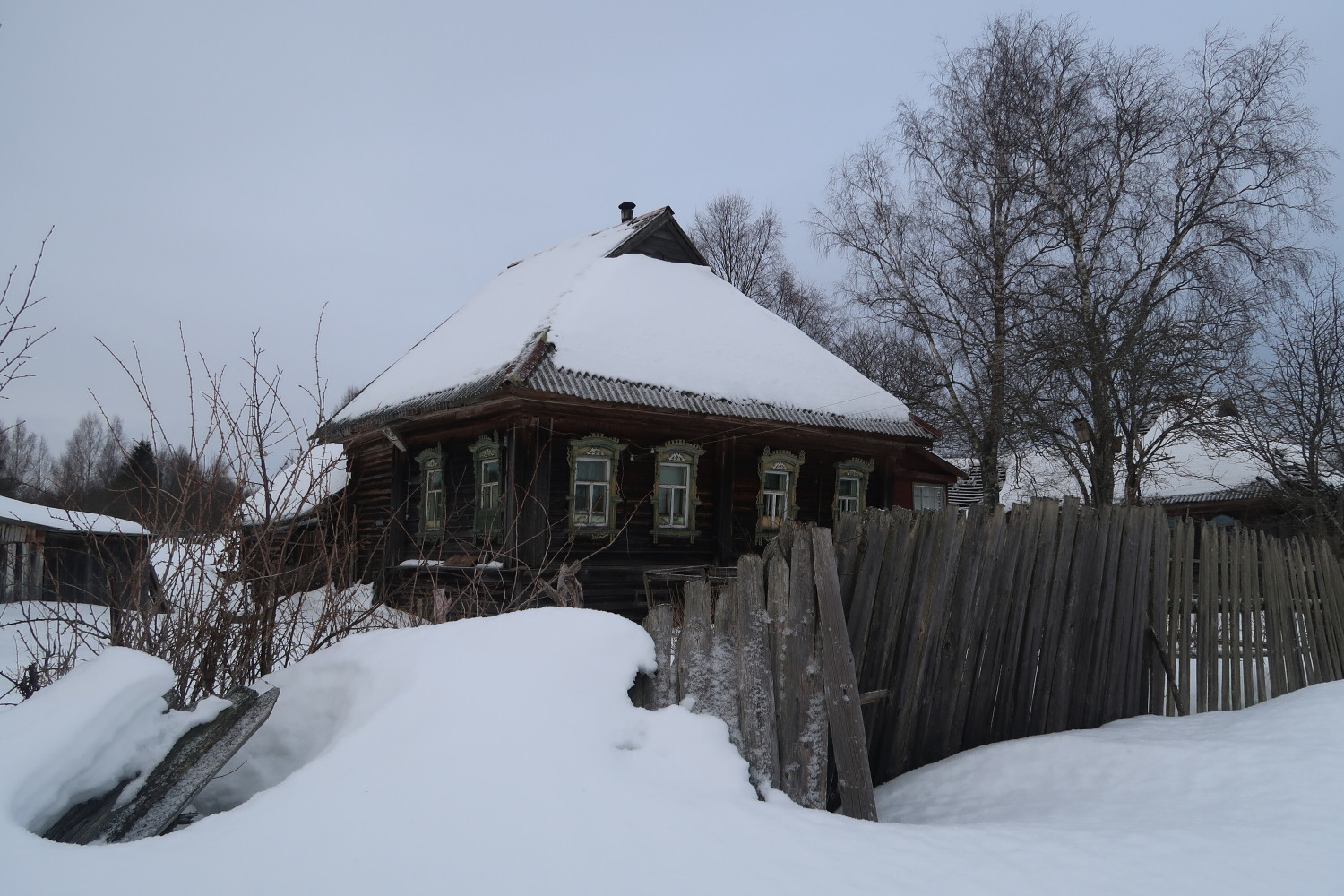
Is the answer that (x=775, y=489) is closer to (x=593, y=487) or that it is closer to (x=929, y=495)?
(x=593, y=487)

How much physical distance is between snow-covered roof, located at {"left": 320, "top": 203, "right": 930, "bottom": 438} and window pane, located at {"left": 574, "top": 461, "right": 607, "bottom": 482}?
129 centimetres

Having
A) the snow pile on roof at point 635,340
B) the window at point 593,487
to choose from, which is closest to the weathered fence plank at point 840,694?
the snow pile on roof at point 635,340

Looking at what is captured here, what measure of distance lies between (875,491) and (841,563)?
1066cm

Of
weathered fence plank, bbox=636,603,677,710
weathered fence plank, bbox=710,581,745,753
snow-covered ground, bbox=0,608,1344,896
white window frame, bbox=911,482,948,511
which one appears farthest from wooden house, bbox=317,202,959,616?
white window frame, bbox=911,482,948,511

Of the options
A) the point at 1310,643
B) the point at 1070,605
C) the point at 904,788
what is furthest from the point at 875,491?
the point at 904,788

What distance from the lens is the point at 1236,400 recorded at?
1300cm

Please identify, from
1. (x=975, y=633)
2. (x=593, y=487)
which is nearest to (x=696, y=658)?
(x=975, y=633)

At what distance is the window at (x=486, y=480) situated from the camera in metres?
11.1

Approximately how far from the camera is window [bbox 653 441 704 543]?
38.0 feet

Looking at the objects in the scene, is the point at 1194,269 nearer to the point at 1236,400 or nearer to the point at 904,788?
the point at 1236,400

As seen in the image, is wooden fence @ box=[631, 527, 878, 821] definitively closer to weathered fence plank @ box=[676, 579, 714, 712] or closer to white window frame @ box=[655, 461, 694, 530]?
weathered fence plank @ box=[676, 579, 714, 712]

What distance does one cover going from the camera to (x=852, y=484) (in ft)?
45.3

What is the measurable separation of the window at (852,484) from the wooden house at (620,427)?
3 cm

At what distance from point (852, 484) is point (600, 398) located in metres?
5.55
